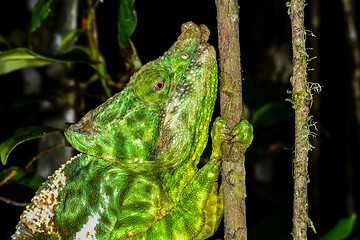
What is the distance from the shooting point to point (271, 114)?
1.90 metres

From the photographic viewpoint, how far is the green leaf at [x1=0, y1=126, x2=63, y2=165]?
4.78 feet

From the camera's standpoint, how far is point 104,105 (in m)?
1.36

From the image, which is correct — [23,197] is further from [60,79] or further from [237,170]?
[237,170]

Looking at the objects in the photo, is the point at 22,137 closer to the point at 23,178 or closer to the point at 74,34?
the point at 23,178

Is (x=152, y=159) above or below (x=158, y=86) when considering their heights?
below

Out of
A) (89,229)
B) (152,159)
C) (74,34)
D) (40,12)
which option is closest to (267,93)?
(74,34)

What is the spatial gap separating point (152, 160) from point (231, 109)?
1.18ft

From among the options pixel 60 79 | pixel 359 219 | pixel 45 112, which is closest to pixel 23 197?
pixel 45 112

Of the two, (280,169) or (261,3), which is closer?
(261,3)

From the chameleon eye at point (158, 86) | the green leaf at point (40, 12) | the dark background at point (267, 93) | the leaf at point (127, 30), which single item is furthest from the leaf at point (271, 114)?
the green leaf at point (40, 12)

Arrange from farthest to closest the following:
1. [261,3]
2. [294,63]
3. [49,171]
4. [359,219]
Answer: [261,3] < [359,219] < [49,171] < [294,63]

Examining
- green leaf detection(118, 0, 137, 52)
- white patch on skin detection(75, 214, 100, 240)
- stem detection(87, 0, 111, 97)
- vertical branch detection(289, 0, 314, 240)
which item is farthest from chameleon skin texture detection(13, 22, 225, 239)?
stem detection(87, 0, 111, 97)

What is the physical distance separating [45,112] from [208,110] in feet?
4.64

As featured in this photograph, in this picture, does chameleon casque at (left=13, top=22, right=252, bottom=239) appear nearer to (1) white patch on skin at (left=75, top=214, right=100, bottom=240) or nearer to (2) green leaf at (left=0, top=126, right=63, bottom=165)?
(1) white patch on skin at (left=75, top=214, right=100, bottom=240)
